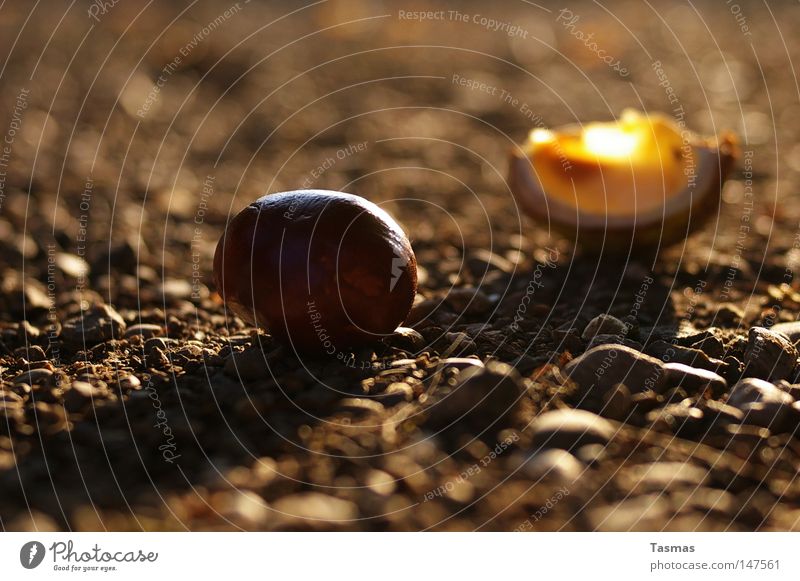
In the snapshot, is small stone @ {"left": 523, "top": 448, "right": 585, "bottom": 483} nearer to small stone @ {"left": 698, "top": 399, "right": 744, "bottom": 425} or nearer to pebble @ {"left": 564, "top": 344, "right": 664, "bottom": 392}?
pebble @ {"left": 564, "top": 344, "right": 664, "bottom": 392}

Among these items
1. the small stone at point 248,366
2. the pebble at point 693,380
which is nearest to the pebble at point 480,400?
the pebble at point 693,380

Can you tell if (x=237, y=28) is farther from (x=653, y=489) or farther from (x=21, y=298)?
(x=653, y=489)

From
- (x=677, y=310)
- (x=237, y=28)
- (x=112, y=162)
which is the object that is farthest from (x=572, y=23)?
(x=677, y=310)

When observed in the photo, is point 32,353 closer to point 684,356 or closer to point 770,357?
point 684,356

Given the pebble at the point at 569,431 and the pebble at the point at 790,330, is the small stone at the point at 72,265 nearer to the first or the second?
the pebble at the point at 569,431

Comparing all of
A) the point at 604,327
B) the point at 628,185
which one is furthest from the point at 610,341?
the point at 628,185

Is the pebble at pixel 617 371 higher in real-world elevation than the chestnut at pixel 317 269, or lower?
lower
